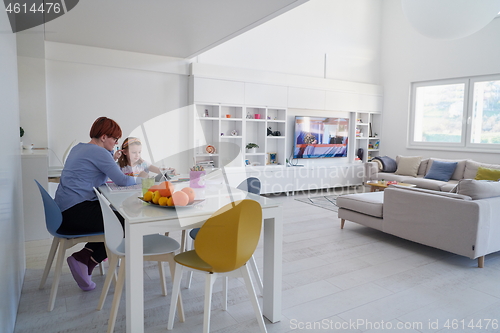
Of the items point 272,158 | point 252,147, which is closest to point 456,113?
point 272,158

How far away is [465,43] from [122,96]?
634 cm

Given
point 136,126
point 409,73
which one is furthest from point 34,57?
point 409,73

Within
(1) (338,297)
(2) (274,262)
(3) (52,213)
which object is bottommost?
(1) (338,297)

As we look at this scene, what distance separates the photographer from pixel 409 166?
22.3 feet

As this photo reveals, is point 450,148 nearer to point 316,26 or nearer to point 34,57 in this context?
point 316,26

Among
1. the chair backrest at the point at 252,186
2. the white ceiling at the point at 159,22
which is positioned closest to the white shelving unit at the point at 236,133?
the white ceiling at the point at 159,22

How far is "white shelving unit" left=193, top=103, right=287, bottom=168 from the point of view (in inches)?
235

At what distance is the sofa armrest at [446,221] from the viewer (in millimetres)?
3080

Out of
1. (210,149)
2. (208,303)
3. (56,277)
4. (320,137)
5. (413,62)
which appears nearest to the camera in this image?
(208,303)

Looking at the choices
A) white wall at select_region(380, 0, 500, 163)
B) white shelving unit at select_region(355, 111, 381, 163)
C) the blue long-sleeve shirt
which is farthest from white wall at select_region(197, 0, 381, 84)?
the blue long-sleeve shirt

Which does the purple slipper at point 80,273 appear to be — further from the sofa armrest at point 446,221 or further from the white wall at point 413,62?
the white wall at point 413,62

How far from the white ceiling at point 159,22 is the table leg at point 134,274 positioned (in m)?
2.32

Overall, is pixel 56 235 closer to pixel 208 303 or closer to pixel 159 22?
pixel 208 303

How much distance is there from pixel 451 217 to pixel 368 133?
4.86m
